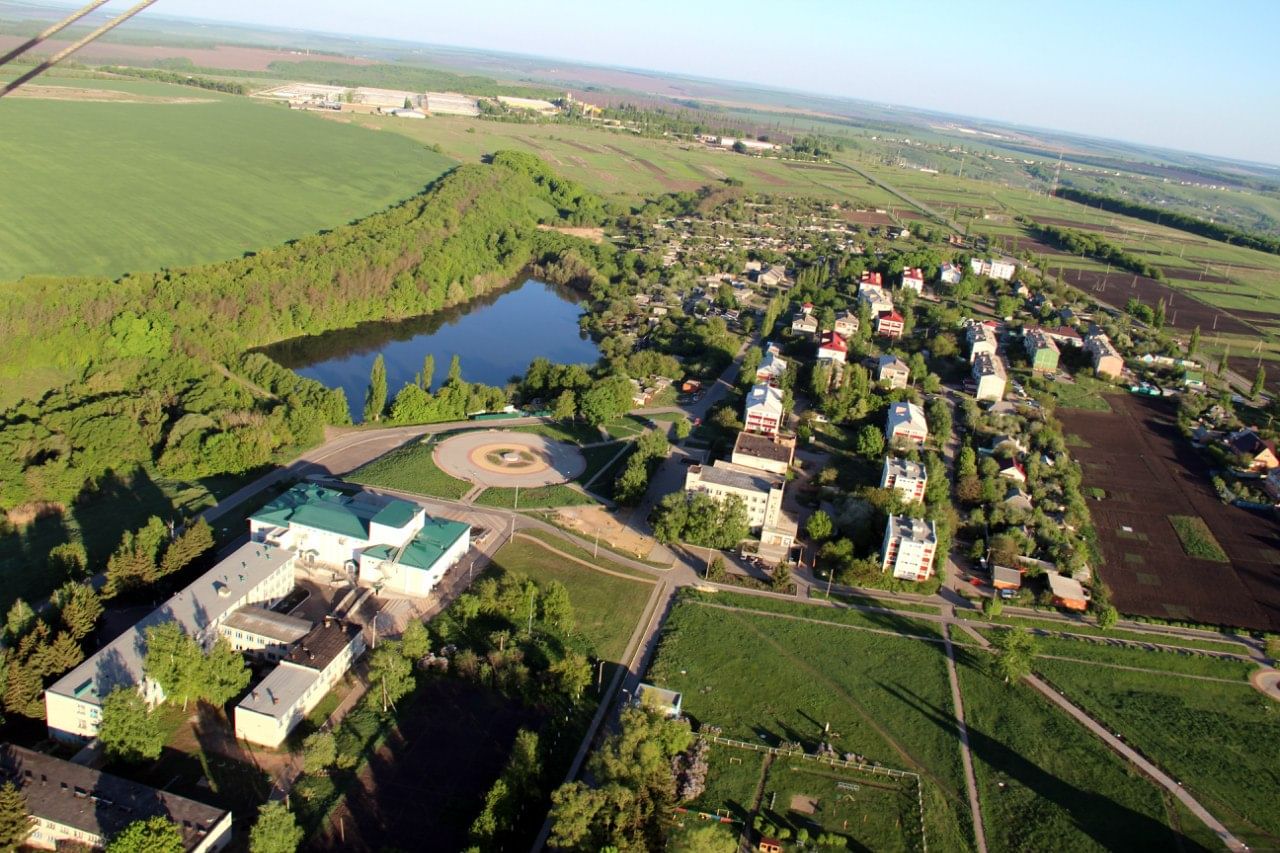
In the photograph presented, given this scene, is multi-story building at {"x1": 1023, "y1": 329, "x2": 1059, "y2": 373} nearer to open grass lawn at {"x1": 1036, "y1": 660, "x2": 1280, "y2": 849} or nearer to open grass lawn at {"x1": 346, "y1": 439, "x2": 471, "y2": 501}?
open grass lawn at {"x1": 1036, "y1": 660, "x2": 1280, "y2": 849}

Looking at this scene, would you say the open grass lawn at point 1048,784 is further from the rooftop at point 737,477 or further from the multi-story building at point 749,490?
the rooftop at point 737,477

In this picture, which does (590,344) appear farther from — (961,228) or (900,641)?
(961,228)

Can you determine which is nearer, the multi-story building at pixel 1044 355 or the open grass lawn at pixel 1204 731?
the open grass lawn at pixel 1204 731

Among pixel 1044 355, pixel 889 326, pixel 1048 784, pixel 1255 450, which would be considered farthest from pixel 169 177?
pixel 1255 450

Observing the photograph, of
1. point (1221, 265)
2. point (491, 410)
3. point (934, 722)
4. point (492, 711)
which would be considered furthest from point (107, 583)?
point (1221, 265)

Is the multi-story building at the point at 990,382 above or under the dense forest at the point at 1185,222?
under

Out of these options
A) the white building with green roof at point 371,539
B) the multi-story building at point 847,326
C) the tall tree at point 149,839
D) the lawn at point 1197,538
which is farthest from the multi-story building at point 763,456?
the tall tree at point 149,839

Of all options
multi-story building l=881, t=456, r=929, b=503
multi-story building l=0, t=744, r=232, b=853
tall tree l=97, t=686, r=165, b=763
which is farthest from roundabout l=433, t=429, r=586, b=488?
multi-story building l=0, t=744, r=232, b=853
